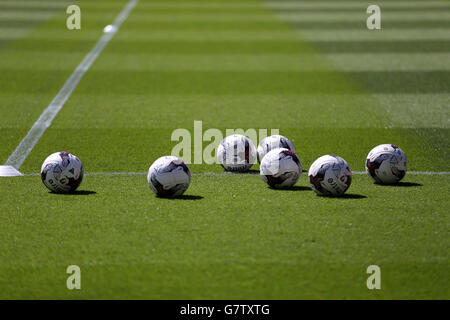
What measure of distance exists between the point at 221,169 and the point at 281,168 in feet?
5.09

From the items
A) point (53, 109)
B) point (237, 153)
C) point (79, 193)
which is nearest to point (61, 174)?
point (79, 193)

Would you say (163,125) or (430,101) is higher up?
(430,101)

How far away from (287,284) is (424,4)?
109 feet

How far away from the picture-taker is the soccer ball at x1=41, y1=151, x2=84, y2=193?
898cm

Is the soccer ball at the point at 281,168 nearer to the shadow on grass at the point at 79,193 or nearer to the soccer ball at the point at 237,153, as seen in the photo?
the soccer ball at the point at 237,153

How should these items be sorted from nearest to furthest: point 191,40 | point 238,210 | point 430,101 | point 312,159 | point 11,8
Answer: point 238,210, point 312,159, point 430,101, point 191,40, point 11,8

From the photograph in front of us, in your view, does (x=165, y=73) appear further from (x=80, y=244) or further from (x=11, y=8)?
(x=11, y=8)

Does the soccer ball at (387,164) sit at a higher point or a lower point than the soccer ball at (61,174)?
higher

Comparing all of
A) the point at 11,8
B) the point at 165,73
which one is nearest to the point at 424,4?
the point at 11,8

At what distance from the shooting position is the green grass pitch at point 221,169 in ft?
21.4

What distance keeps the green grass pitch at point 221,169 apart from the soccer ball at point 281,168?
0.20 m

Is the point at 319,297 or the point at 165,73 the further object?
the point at 165,73

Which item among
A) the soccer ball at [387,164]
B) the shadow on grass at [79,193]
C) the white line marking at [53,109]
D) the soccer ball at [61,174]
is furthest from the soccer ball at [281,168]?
the white line marking at [53,109]
